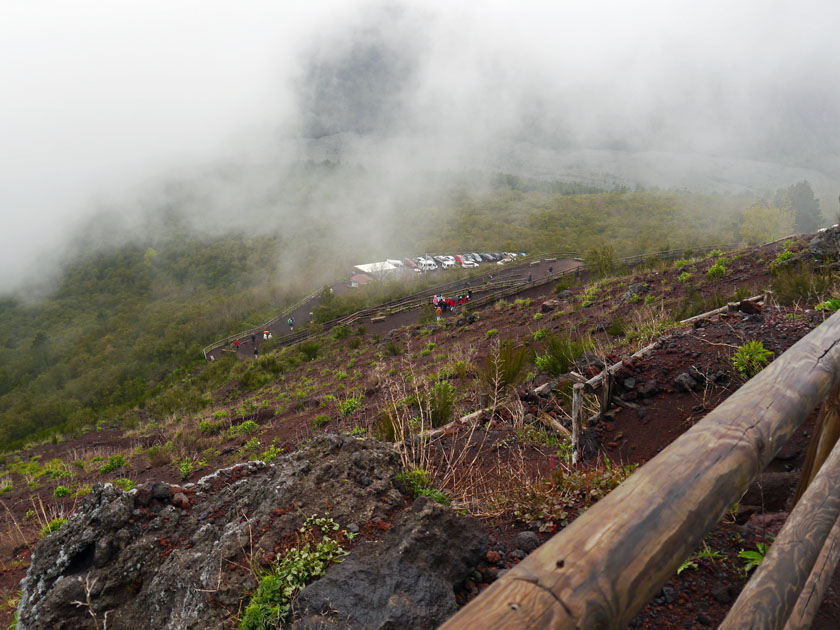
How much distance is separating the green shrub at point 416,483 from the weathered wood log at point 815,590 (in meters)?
1.99

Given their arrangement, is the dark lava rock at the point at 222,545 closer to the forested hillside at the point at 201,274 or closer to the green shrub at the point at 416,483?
the green shrub at the point at 416,483

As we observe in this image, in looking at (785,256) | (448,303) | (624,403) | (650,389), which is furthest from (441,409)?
(448,303)

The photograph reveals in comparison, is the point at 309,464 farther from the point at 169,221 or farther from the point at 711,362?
the point at 169,221

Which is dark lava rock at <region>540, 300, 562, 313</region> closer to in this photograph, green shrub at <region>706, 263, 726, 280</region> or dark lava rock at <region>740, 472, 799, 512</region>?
green shrub at <region>706, 263, 726, 280</region>

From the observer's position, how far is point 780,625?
49.5 inches

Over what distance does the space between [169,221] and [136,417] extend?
107 meters

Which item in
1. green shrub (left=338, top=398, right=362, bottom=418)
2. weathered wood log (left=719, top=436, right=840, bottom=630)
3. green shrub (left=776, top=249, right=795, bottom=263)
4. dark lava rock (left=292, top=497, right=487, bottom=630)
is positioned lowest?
green shrub (left=338, top=398, right=362, bottom=418)

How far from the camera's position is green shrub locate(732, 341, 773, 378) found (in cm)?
428

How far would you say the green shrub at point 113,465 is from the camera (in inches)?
426

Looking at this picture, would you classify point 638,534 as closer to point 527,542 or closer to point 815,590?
point 815,590

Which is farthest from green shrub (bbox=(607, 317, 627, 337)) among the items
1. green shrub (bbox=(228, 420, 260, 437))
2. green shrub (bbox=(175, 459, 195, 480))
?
green shrub (bbox=(175, 459, 195, 480))

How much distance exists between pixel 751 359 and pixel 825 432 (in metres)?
2.87

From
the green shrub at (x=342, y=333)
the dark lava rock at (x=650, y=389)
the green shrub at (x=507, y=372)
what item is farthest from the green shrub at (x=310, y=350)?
the dark lava rock at (x=650, y=389)

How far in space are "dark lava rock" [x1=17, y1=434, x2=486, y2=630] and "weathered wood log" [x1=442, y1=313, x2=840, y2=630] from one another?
1.52 meters
